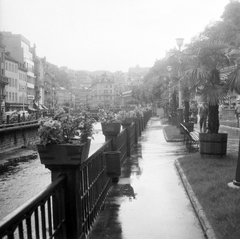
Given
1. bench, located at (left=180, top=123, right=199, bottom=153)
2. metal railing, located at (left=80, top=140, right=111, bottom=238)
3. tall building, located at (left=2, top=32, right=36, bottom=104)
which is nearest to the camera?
metal railing, located at (left=80, top=140, right=111, bottom=238)

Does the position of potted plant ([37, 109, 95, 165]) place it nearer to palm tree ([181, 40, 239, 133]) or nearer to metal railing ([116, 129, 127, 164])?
metal railing ([116, 129, 127, 164])

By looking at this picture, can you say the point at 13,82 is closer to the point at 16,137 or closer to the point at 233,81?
the point at 16,137

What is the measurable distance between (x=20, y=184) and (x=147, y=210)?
7.09 m

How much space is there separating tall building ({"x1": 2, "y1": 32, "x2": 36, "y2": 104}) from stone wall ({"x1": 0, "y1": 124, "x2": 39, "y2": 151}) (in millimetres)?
56772

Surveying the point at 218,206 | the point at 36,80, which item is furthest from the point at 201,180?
the point at 36,80

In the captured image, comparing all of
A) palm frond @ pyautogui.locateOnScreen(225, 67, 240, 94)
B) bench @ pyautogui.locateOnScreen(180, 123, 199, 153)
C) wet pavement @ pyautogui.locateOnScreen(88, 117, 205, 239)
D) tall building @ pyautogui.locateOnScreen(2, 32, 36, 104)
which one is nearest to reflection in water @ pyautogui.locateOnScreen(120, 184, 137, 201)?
wet pavement @ pyautogui.locateOnScreen(88, 117, 205, 239)

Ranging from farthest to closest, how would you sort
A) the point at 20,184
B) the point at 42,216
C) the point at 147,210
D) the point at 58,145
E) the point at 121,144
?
1. the point at 20,184
2. the point at 121,144
3. the point at 147,210
4. the point at 58,145
5. the point at 42,216

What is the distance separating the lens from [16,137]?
3020 cm

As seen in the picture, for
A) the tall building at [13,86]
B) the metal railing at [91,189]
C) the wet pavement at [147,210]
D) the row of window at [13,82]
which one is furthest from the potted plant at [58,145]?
the row of window at [13,82]

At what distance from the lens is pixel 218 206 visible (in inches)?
250

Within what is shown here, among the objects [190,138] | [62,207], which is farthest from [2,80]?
[62,207]

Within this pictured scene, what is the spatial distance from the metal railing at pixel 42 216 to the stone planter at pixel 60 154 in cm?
21

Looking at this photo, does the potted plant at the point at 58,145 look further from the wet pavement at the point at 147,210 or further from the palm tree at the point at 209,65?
the palm tree at the point at 209,65

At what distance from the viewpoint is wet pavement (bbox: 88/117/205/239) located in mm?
5758
